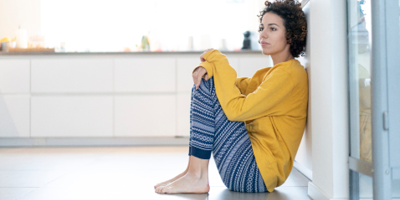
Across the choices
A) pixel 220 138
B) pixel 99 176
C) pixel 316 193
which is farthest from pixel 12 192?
pixel 316 193

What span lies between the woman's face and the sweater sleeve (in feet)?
0.57

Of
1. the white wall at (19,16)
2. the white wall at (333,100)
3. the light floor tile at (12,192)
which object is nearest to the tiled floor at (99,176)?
the light floor tile at (12,192)

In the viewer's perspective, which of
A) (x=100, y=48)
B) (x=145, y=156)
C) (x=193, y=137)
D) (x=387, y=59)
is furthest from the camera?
(x=100, y=48)

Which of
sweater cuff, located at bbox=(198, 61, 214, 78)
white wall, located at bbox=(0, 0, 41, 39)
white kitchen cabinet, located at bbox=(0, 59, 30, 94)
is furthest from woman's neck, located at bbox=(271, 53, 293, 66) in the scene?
white wall, located at bbox=(0, 0, 41, 39)

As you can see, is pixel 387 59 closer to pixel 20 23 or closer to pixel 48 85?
pixel 48 85

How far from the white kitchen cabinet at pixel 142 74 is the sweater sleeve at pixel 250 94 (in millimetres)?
1962

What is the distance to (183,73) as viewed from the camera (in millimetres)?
3385

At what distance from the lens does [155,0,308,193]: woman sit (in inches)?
54.7

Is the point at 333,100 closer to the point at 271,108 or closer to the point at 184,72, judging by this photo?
the point at 271,108

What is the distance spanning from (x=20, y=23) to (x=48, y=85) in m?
1.25

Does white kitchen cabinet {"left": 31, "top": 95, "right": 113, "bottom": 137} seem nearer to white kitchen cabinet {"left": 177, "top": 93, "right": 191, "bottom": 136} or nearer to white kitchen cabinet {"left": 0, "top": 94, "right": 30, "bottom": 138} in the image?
white kitchen cabinet {"left": 0, "top": 94, "right": 30, "bottom": 138}

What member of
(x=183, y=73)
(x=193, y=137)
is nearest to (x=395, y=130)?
(x=193, y=137)

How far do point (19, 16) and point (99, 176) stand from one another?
3.05m

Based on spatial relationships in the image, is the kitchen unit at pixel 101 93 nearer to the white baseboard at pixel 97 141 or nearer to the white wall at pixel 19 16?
the white baseboard at pixel 97 141
